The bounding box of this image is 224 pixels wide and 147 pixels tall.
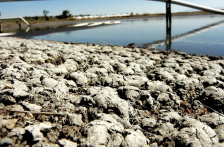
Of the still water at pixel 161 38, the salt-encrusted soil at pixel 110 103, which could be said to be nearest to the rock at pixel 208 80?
the salt-encrusted soil at pixel 110 103

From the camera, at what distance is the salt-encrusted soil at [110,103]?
132cm

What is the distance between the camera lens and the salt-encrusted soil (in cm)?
132

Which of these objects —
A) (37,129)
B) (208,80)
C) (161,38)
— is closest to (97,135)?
(37,129)

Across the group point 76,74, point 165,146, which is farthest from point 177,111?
point 76,74

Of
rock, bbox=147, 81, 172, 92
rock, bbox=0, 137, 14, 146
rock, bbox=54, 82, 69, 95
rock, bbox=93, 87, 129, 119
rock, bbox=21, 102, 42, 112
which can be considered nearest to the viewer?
rock, bbox=0, 137, 14, 146

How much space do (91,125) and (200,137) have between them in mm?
815

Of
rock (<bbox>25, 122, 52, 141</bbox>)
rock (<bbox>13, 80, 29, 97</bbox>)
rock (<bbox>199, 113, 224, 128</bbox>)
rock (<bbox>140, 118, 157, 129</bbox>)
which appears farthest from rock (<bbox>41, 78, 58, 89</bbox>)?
rock (<bbox>199, 113, 224, 128</bbox>)

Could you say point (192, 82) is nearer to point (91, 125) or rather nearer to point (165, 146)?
point (165, 146)

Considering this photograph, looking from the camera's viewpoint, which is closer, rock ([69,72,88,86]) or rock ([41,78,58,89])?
rock ([41,78,58,89])

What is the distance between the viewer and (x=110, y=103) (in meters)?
1.77

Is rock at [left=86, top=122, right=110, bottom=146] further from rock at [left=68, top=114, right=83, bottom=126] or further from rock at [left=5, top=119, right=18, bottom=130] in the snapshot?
rock at [left=5, top=119, right=18, bottom=130]

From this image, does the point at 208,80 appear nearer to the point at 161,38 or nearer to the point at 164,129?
the point at 164,129

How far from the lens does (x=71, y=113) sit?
161cm

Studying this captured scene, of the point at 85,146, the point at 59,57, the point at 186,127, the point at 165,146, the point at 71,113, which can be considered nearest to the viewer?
the point at 85,146
